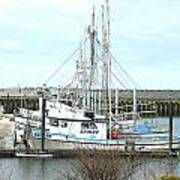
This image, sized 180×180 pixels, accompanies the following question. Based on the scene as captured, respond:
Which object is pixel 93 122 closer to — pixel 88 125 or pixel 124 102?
pixel 88 125

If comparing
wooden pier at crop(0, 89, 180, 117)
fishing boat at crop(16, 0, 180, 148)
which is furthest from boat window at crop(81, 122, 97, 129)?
wooden pier at crop(0, 89, 180, 117)

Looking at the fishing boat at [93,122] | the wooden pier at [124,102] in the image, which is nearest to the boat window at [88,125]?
the fishing boat at [93,122]

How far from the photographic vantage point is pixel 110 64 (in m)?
52.8

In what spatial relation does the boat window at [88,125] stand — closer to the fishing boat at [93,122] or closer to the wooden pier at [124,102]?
the fishing boat at [93,122]

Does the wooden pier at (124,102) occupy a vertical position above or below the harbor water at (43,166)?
above

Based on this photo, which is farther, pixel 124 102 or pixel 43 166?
pixel 124 102

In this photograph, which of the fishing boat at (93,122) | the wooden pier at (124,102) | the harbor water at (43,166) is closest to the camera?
the harbor water at (43,166)

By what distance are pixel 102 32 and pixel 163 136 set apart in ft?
29.0

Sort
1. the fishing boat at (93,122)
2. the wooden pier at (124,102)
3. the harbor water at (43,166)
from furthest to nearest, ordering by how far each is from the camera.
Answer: the wooden pier at (124,102) → the fishing boat at (93,122) → the harbor water at (43,166)

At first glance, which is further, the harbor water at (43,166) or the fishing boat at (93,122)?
the fishing boat at (93,122)

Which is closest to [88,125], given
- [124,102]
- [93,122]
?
[93,122]

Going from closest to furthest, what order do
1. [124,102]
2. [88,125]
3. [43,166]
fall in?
[43,166] → [88,125] → [124,102]

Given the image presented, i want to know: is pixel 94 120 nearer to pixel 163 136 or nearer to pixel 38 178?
pixel 163 136

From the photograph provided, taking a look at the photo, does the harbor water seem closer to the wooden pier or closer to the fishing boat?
the fishing boat
